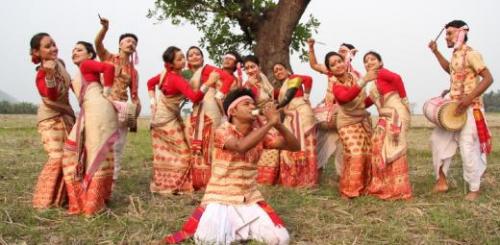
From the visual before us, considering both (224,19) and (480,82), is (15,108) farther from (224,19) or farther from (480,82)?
(480,82)

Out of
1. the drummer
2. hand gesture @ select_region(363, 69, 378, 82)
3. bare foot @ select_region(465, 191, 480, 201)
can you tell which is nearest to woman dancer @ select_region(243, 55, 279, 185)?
hand gesture @ select_region(363, 69, 378, 82)

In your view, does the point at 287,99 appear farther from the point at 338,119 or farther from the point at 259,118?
the point at 338,119

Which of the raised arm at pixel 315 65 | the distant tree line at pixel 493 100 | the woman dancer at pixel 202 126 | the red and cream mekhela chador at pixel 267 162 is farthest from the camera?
the distant tree line at pixel 493 100

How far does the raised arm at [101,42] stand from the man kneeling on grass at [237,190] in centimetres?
236

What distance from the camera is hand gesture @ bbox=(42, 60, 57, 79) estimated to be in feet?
16.9

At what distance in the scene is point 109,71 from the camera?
5.13 meters

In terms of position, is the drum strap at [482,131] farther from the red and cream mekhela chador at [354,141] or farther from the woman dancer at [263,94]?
the woman dancer at [263,94]

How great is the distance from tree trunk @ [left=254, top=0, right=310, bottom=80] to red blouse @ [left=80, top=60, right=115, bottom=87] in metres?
5.83

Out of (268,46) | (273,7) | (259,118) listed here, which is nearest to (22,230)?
(259,118)

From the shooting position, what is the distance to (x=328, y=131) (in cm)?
720

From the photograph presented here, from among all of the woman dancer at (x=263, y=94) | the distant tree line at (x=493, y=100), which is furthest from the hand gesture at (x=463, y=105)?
the distant tree line at (x=493, y=100)

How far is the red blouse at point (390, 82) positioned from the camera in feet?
19.6

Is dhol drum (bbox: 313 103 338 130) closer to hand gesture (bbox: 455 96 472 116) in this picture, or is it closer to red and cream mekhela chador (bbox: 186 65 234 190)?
red and cream mekhela chador (bbox: 186 65 234 190)

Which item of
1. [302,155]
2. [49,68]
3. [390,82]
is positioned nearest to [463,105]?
[390,82]
